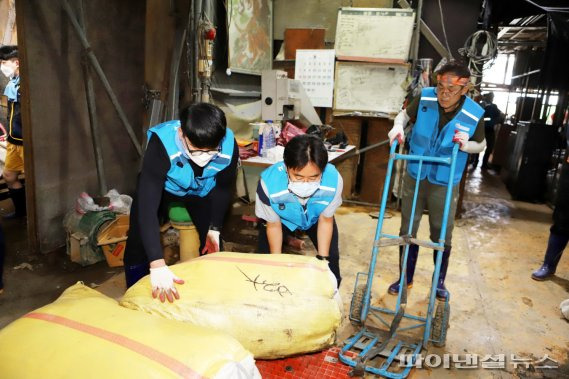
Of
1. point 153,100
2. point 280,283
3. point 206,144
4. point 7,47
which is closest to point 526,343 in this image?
point 280,283

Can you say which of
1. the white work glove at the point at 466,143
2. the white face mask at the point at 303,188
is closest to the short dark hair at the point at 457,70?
the white work glove at the point at 466,143

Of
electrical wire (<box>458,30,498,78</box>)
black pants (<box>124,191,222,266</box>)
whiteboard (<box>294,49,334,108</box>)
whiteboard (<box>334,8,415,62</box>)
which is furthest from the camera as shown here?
whiteboard (<box>294,49,334,108</box>)

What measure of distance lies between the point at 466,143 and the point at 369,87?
2.67 m

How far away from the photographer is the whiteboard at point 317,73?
4605mm

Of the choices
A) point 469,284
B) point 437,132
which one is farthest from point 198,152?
point 469,284

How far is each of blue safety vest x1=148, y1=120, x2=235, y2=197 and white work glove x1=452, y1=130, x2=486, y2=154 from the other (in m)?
1.17

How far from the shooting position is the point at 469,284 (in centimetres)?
297

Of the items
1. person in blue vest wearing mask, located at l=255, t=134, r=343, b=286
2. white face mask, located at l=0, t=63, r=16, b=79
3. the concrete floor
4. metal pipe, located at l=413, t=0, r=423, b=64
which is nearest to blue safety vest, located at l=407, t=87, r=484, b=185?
person in blue vest wearing mask, located at l=255, t=134, r=343, b=286

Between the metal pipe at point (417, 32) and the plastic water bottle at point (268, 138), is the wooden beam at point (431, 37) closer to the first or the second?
the metal pipe at point (417, 32)

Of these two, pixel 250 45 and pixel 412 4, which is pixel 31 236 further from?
pixel 412 4

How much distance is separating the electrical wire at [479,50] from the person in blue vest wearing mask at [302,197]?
3.15m

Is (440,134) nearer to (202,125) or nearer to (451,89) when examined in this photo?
(451,89)

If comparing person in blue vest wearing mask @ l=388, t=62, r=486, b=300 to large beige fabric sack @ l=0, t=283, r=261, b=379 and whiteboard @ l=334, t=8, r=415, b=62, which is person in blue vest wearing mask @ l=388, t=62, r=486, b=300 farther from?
whiteboard @ l=334, t=8, r=415, b=62

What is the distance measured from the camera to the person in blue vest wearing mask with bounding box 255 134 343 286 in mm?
1754
